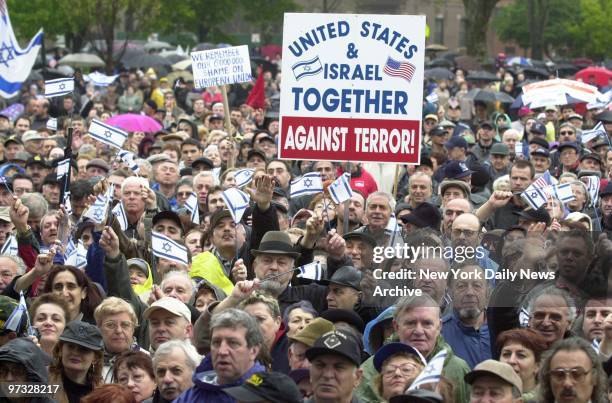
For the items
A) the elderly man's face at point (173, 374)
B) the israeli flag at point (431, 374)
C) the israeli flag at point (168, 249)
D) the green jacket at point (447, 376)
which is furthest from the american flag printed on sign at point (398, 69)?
the israeli flag at point (431, 374)

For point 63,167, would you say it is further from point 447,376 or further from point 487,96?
point 487,96

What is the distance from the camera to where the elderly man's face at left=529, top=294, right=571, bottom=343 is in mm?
9102

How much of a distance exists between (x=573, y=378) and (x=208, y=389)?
6.01 feet

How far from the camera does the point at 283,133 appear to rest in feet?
37.8

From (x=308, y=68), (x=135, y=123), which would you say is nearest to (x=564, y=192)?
(x=308, y=68)

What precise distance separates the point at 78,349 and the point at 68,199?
194 inches

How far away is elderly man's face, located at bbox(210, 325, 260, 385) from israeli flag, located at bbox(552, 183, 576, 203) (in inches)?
241

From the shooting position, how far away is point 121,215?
43.3 feet

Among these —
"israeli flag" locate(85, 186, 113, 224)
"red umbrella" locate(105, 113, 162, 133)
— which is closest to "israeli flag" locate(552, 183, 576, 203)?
"israeli flag" locate(85, 186, 113, 224)

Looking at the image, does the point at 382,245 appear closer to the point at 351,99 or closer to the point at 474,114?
the point at 351,99

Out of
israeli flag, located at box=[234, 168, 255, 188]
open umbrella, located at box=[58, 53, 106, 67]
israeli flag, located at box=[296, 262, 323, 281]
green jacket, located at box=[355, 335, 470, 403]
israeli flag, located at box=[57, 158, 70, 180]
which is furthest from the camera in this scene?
open umbrella, located at box=[58, 53, 106, 67]

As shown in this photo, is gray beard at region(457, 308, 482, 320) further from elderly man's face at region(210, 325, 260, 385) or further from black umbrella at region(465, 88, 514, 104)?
black umbrella at region(465, 88, 514, 104)

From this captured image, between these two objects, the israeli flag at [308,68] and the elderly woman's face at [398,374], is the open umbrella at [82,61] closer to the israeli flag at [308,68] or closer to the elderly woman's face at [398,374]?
the israeli flag at [308,68]

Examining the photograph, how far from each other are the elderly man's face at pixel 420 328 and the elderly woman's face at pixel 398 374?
48cm
